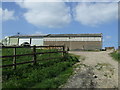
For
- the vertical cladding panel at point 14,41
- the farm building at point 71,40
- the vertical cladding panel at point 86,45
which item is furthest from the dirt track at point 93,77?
the vertical cladding panel at point 14,41

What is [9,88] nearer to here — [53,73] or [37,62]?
[53,73]

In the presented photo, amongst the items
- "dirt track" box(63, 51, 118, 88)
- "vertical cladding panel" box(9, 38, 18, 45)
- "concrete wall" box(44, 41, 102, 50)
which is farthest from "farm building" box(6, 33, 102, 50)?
"dirt track" box(63, 51, 118, 88)

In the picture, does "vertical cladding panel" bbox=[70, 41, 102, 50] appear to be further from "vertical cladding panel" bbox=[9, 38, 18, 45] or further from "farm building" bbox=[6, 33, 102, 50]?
"vertical cladding panel" bbox=[9, 38, 18, 45]

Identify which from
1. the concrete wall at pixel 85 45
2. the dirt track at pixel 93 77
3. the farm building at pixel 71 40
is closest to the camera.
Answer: the dirt track at pixel 93 77

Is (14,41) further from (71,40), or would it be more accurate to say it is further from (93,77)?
(93,77)

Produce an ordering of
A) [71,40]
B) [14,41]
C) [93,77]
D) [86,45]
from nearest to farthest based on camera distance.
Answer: [93,77] < [86,45] < [71,40] < [14,41]

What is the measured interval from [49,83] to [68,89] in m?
1.02

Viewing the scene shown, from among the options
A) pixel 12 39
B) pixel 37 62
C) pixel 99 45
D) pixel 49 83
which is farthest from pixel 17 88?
pixel 12 39

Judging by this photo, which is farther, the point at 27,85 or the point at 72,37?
the point at 72,37

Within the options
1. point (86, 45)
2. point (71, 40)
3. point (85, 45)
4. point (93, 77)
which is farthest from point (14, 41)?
point (93, 77)

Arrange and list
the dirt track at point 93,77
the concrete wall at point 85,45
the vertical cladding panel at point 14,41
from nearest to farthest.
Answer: the dirt track at point 93,77, the concrete wall at point 85,45, the vertical cladding panel at point 14,41

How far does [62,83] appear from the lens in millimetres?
8773

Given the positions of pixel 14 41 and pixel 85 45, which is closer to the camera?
pixel 85 45

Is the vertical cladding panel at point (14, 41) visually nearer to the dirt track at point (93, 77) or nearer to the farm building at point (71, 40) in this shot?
the farm building at point (71, 40)
